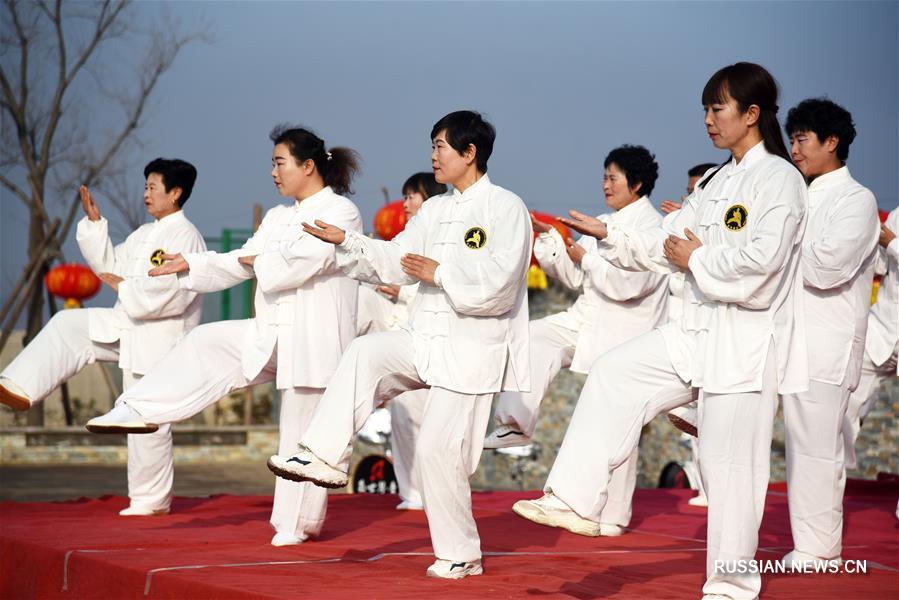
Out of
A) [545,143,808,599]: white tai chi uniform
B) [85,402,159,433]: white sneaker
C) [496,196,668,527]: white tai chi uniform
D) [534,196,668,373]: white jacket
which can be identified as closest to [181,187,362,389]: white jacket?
[85,402,159,433]: white sneaker

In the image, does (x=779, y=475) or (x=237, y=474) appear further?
(x=237, y=474)

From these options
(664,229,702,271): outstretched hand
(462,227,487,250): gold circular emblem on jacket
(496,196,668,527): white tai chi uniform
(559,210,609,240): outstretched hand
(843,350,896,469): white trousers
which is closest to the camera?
(664,229,702,271): outstretched hand

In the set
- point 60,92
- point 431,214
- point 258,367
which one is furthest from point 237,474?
point 431,214

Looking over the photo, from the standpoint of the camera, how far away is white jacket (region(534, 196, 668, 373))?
563 cm

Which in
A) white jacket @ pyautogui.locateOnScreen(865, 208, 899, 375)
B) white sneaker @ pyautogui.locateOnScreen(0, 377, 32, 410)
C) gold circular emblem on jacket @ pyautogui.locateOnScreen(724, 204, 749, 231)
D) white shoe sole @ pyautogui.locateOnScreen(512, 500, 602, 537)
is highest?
gold circular emblem on jacket @ pyautogui.locateOnScreen(724, 204, 749, 231)

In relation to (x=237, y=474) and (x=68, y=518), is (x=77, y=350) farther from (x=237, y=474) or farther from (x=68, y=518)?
(x=237, y=474)

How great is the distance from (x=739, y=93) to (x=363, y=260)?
138 cm

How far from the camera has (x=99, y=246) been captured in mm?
6246

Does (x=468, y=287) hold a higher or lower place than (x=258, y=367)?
higher

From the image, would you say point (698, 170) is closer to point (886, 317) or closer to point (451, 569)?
point (886, 317)

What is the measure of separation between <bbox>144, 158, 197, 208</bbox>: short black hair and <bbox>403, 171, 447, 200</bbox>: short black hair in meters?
1.14

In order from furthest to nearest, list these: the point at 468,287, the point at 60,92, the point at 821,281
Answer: the point at 60,92 → the point at 821,281 → the point at 468,287

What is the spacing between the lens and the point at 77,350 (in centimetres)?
605

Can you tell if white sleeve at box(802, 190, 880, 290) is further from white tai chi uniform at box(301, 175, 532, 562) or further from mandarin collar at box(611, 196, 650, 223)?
mandarin collar at box(611, 196, 650, 223)
